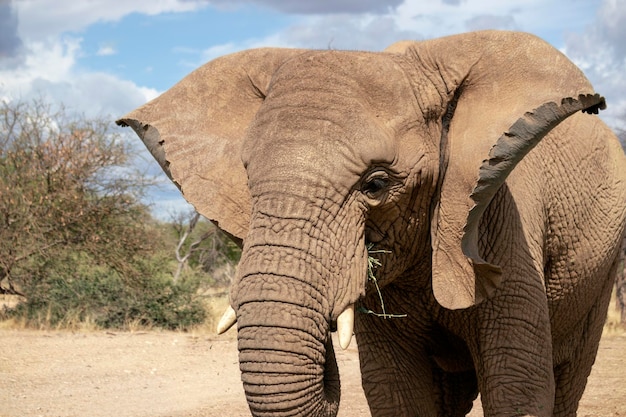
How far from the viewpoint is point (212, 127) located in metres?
4.77

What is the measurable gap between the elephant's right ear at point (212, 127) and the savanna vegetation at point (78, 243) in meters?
10.4

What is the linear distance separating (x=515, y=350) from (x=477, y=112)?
44.5 inches

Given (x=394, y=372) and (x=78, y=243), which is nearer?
(x=394, y=372)

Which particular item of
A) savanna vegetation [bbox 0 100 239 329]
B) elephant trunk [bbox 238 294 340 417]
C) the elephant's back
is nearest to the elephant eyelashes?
elephant trunk [bbox 238 294 340 417]

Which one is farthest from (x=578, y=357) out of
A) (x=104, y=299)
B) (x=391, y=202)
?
(x=104, y=299)

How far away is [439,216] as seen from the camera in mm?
4219

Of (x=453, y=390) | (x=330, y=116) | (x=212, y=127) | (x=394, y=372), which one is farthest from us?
(x=453, y=390)

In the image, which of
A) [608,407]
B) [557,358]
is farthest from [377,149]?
[608,407]

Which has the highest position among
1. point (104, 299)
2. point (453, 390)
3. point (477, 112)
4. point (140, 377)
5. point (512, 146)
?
point (104, 299)

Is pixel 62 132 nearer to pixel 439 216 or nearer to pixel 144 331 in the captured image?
pixel 144 331

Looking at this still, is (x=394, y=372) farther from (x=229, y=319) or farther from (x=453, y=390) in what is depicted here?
(x=229, y=319)

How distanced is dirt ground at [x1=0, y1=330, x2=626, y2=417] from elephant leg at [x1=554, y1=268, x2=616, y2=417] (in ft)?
6.92

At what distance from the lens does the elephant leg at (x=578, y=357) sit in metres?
6.40

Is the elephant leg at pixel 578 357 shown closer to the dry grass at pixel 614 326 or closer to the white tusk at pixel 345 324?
the white tusk at pixel 345 324
